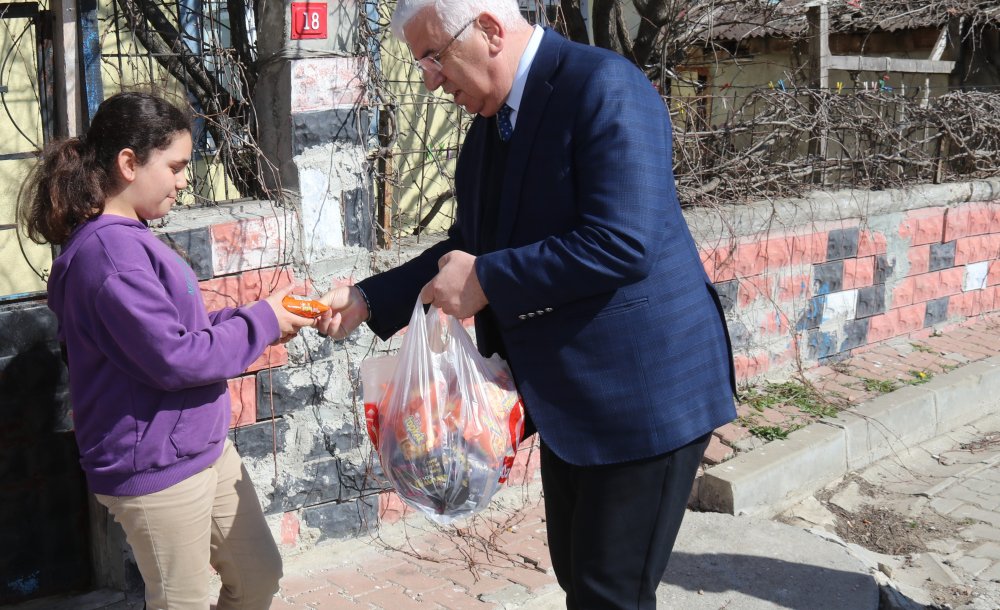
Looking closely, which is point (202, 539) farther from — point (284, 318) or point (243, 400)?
point (243, 400)

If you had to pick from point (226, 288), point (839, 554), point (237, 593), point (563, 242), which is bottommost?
point (839, 554)

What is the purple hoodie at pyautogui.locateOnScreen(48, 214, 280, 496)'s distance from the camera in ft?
7.25

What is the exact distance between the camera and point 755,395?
520 centimetres

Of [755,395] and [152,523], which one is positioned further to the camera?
[755,395]

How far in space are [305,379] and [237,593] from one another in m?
1.07

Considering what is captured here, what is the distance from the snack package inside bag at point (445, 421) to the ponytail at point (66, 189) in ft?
2.63

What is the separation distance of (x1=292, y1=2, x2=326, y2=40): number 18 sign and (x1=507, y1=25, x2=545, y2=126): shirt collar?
1.51m

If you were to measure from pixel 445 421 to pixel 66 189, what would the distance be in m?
1.04

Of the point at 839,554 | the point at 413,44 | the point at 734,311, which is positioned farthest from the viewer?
the point at 734,311

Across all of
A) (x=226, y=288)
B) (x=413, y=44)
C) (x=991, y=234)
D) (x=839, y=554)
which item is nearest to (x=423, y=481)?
(x=413, y=44)

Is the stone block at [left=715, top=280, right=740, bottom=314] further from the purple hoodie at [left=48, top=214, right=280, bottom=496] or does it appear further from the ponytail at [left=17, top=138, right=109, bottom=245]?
the ponytail at [left=17, top=138, right=109, bottom=245]

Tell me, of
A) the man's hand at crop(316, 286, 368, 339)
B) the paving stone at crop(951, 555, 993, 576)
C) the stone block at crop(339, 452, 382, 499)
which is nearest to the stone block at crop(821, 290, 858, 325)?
the paving stone at crop(951, 555, 993, 576)

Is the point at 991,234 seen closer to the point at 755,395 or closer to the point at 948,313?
the point at 948,313

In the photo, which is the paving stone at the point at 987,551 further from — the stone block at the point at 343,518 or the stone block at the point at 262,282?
the stone block at the point at 262,282
